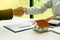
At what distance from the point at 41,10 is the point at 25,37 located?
0.99 m

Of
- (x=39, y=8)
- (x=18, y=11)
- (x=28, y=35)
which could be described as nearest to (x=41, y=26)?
(x=28, y=35)

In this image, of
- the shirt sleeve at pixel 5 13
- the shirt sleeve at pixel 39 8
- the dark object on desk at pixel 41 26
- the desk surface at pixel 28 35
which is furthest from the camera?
the shirt sleeve at pixel 39 8

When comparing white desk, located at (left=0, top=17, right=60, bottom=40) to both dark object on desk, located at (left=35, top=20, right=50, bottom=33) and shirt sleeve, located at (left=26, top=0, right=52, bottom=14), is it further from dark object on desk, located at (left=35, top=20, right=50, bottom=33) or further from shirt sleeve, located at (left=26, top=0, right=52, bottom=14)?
shirt sleeve, located at (left=26, top=0, right=52, bottom=14)

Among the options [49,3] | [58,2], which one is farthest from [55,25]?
[49,3]

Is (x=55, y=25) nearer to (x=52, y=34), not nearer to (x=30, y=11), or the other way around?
(x=52, y=34)

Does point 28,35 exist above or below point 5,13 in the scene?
below

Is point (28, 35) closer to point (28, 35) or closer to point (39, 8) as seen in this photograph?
point (28, 35)

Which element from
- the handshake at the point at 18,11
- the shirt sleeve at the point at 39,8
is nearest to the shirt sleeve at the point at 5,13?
the handshake at the point at 18,11

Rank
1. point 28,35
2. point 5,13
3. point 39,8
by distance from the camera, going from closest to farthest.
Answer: point 28,35 → point 5,13 → point 39,8

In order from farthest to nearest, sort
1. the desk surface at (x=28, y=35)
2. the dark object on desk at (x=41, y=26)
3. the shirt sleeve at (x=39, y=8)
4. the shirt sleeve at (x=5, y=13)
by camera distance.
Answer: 1. the shirt sleeve at (x=39, y=8)
2. the shirt sleeve at (x=5, y=13)
3. the dark object on desk at (x=41, y=26)
4. the desk surface at (x=28, y=35)

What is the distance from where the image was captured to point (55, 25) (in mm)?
1337

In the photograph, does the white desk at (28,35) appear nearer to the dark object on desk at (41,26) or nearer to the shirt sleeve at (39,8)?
the dark object on desk at (41,26)

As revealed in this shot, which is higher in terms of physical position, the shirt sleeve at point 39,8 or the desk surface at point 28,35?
the shirt sleeve at point 39,8

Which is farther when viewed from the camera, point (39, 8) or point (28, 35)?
point (39, 8)
